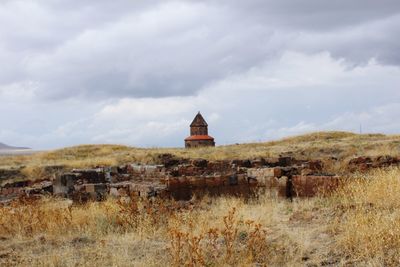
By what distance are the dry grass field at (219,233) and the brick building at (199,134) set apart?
4369 centimetres

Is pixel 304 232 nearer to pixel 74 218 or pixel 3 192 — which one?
pixel 74 218

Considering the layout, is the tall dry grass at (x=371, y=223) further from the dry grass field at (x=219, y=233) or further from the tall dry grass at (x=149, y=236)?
the tall dry grass at (x=149, y=236)

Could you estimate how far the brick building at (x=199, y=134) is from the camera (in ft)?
184

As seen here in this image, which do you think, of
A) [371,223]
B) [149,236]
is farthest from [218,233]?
[371,223]

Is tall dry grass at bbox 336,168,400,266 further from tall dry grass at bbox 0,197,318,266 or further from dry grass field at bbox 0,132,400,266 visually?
tall dry grass at bbox 0,197,318,266

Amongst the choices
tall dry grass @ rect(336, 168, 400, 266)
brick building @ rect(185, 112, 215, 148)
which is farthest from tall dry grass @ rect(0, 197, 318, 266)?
brick building @ rect(185, 112, 215, 148)

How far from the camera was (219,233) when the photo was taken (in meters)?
8.28

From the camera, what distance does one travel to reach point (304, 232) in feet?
25.8

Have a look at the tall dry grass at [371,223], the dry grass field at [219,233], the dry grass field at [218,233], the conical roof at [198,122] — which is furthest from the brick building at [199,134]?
the tall dry grass at [371,223]

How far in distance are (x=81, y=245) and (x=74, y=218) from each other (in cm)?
181

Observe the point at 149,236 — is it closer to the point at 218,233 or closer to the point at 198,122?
the point at 218,233

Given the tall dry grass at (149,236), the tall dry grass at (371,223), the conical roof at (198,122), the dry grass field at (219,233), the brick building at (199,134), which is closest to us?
the tall dry grass at (371,223)

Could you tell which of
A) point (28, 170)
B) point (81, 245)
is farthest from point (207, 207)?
point (28, 170)

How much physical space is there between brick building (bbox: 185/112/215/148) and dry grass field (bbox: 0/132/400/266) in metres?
43.7
